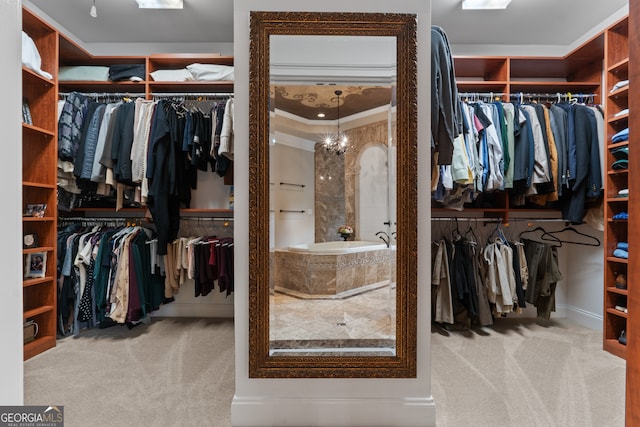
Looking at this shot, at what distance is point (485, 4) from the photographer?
2.29m

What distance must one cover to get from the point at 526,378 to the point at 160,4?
375 centimetres

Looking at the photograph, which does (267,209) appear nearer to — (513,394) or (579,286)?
(513,394)

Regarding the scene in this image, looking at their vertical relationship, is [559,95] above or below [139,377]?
above

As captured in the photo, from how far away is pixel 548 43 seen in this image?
110 inches

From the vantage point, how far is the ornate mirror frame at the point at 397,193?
Result: 4.64 ft

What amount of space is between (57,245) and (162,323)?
3.48 feet

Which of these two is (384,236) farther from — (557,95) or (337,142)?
(557,95)

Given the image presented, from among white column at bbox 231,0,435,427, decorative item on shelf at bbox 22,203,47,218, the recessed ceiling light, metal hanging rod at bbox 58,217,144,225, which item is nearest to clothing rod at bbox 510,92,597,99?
white column at bbox 231,0,435,427

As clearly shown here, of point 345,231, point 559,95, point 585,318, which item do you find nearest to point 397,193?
point 345,231

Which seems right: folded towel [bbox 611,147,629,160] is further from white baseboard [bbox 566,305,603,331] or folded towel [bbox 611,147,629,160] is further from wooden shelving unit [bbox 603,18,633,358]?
white baseboard [bbox 566,305,603,331]

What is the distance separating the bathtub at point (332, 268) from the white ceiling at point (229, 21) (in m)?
2.14

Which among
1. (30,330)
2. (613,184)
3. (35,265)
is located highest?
(613,184)

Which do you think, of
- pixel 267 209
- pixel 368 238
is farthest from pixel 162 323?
pixel 368 238

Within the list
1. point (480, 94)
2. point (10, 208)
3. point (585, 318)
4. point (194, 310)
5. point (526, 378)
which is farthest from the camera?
point (194, 310)
